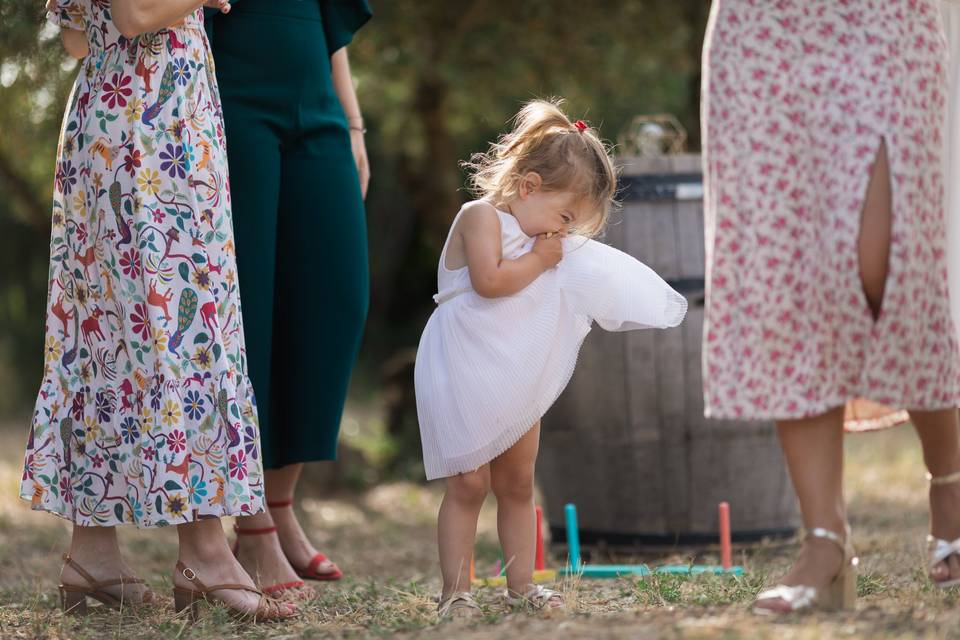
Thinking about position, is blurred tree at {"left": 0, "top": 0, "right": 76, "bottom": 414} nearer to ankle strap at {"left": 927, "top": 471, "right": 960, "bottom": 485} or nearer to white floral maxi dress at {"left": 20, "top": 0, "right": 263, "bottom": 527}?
white floral maxi dress at {"left": 20, "top": 0, "right": 263, "bottom": 527}

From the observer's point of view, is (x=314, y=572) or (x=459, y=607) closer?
(x=459, y=607)

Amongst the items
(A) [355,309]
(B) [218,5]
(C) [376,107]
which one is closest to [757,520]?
(A) [355,309]

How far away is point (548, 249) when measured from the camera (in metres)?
2.50

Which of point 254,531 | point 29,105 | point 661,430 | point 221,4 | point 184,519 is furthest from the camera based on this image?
point 29,105

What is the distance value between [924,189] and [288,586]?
1655 millimetres

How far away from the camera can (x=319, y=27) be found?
3012 millimetres

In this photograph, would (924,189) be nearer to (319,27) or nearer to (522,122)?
(522,122)

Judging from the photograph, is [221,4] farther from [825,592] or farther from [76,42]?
[825,592]

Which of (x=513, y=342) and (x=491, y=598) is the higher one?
(x=513, y=342)

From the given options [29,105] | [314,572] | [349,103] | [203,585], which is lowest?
[314,572]

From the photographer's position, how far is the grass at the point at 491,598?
6.68 feet

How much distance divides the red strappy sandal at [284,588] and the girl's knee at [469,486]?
0.54m

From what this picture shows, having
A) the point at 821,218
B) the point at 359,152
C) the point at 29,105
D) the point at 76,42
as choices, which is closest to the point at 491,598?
the point at 821,218

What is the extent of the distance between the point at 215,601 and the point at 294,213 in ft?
3.12
